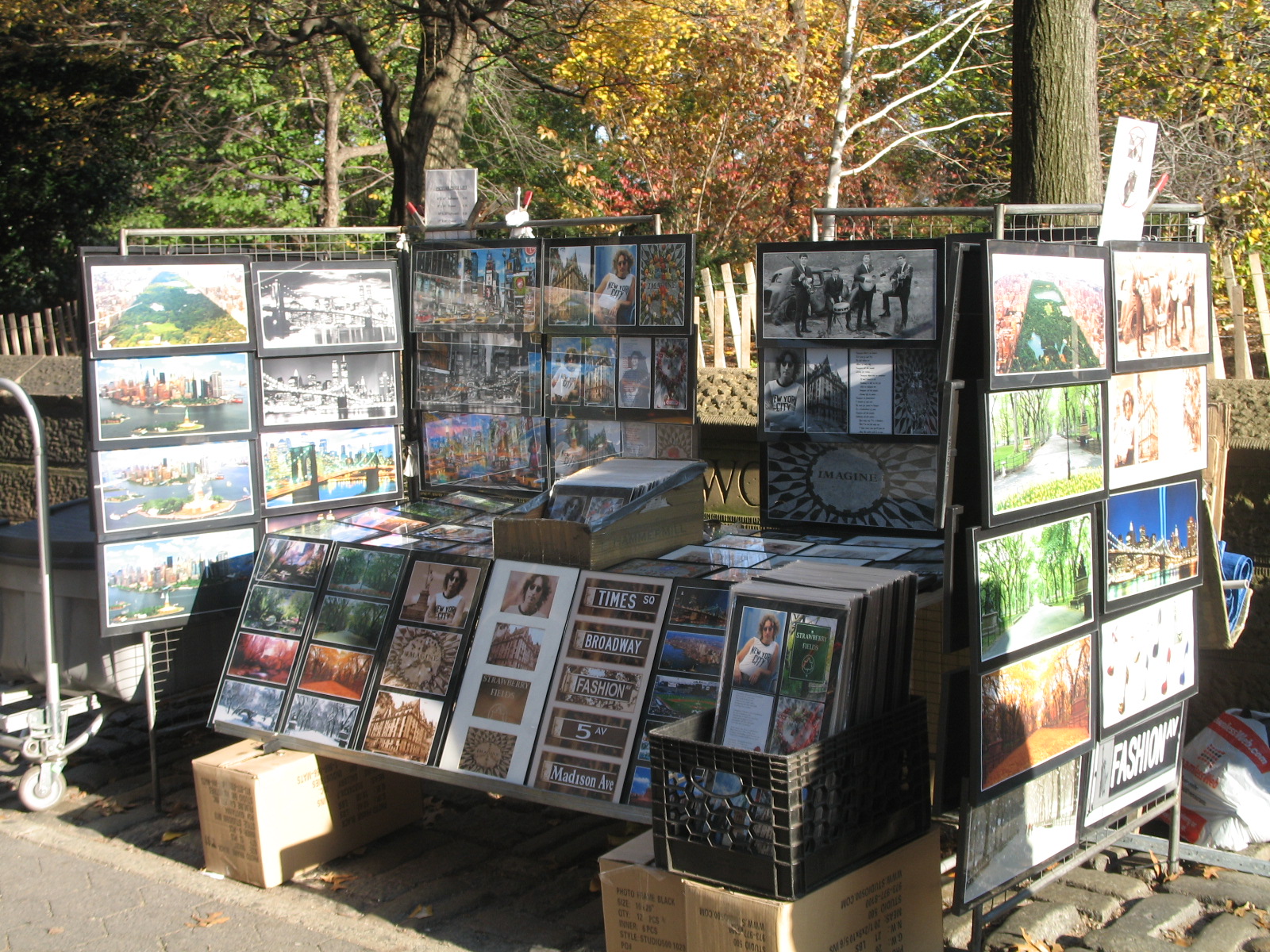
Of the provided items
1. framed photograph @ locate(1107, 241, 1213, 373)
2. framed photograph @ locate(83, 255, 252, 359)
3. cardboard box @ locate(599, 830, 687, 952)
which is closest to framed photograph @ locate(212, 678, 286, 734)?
framed photograph @ locate(83, 255, 252, 359)

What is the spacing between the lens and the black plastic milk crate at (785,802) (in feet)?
10.1

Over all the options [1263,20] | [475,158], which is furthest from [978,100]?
[475,158]

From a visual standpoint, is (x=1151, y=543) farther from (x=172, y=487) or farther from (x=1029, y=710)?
(x=172, y=487)

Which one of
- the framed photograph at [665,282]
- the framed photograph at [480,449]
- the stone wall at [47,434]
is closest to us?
the framed photograph at [665,282]

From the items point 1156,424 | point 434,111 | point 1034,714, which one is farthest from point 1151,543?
point 434,111

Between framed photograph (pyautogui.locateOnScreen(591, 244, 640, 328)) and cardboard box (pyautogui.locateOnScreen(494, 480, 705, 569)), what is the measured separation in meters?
0.97

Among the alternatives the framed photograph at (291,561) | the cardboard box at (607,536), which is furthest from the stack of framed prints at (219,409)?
the cardboard box at (607,536)

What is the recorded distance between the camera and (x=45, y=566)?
16.8 ft

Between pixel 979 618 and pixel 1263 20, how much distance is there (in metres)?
11.8

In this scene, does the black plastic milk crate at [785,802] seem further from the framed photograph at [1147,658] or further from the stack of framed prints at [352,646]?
the stack of framed prints at [352,646]

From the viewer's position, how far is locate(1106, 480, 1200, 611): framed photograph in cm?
390

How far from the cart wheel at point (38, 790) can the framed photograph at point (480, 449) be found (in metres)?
1.98

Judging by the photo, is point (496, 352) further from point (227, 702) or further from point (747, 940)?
point (747, 940)

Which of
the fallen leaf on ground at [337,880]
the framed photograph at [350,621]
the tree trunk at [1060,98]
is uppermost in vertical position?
the tree trunk at [1060,98]
